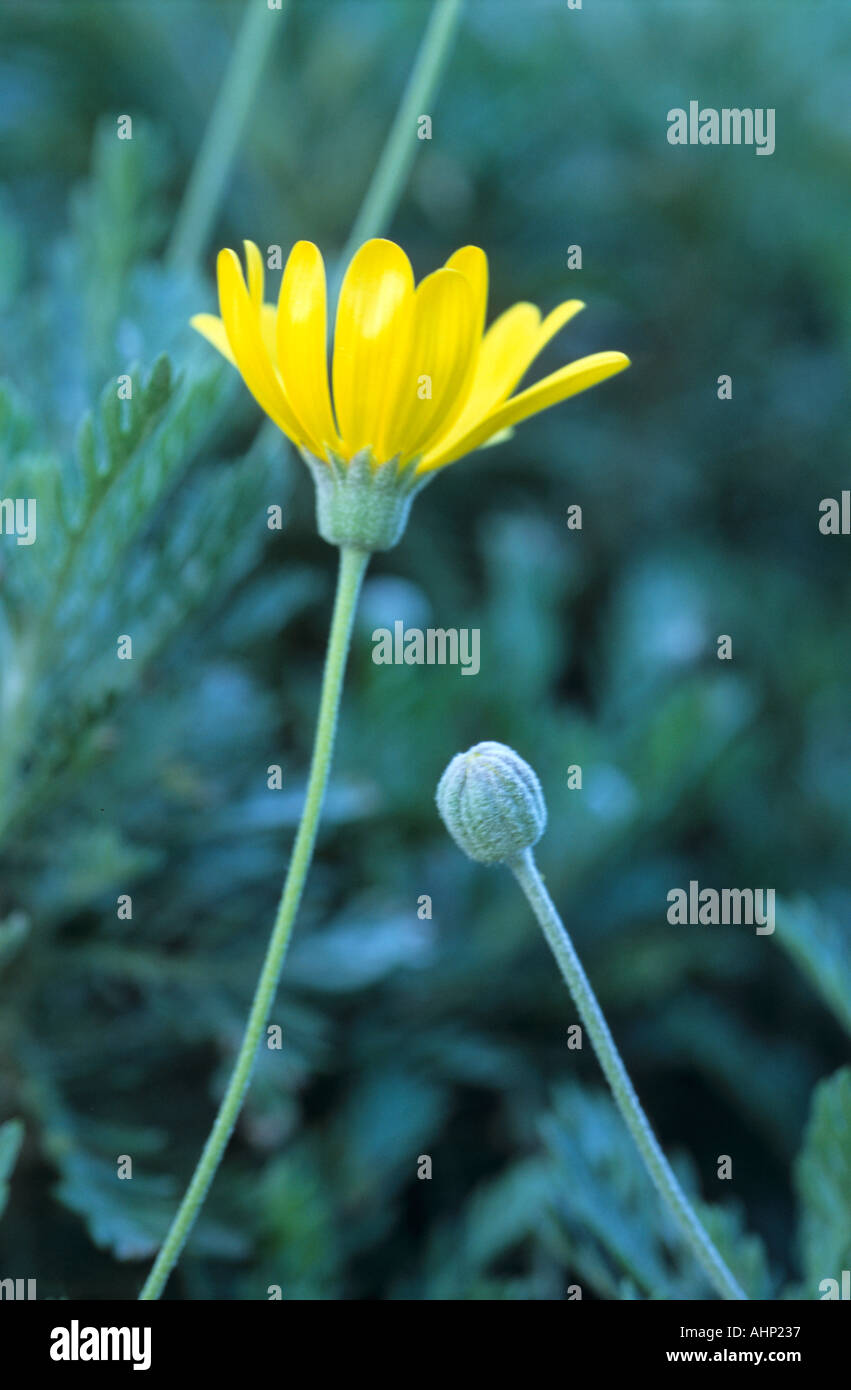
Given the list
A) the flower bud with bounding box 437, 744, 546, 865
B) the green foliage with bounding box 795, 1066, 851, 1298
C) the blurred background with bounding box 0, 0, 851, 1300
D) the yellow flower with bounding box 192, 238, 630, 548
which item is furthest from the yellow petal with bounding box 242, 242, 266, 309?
the green foliage with bounding box 795, 1066, 851, 1298

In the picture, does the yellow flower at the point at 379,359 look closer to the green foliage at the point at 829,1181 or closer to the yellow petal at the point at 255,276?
the yellow petal at the point at 255,276

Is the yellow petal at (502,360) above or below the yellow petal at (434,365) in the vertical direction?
above

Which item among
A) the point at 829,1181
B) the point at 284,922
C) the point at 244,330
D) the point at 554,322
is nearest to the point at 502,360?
the point at 554,322

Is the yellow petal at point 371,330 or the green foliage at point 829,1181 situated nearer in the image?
the yellow petal at point 371,330

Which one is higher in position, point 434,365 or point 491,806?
point 434,365

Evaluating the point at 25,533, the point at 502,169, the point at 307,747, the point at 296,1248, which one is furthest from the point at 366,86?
the point at 296,1248

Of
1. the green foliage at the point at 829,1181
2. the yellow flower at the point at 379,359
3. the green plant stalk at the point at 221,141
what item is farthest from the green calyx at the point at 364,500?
the green plant stalk at the point at 221,141

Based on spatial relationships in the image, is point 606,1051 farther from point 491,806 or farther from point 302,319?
point 302,319
